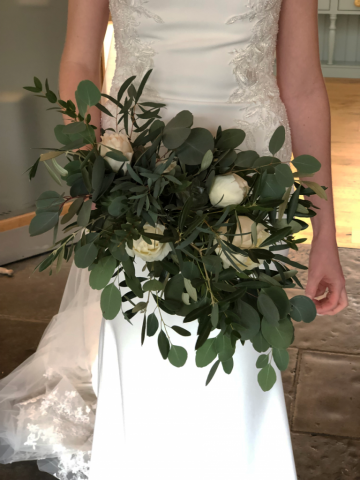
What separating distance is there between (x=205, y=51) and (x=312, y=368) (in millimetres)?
1530

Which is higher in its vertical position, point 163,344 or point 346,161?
point 163,344

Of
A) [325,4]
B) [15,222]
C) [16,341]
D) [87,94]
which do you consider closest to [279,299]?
[87,94]

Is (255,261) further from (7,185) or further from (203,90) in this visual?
(7,185)

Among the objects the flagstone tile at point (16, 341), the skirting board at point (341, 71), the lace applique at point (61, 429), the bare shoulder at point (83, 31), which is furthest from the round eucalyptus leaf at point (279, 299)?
the skirting board at point (341, 71)

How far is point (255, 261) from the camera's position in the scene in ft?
2.15

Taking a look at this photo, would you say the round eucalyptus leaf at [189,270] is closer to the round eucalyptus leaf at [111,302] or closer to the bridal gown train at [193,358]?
the round eucalyptus leaf at [111,302]

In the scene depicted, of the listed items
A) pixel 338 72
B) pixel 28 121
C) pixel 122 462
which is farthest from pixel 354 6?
pixel 122 462

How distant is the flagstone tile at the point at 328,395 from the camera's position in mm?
1847

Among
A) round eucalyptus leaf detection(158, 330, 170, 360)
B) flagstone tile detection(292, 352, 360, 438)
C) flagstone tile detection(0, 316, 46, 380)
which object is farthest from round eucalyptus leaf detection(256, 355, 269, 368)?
flagstone tile detection(0, 316, 46, 380)

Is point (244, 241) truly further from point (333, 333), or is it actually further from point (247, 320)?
point (333, 333)

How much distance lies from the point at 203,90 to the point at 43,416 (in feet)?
3.90

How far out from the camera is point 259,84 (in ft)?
3.46

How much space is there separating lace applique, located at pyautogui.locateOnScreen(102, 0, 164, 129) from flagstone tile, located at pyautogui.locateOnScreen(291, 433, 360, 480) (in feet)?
4.17

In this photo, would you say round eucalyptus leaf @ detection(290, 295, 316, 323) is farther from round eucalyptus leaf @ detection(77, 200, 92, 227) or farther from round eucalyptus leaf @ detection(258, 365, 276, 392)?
round eucalyptus leaf @ detection(77, 200, 92, 227)
